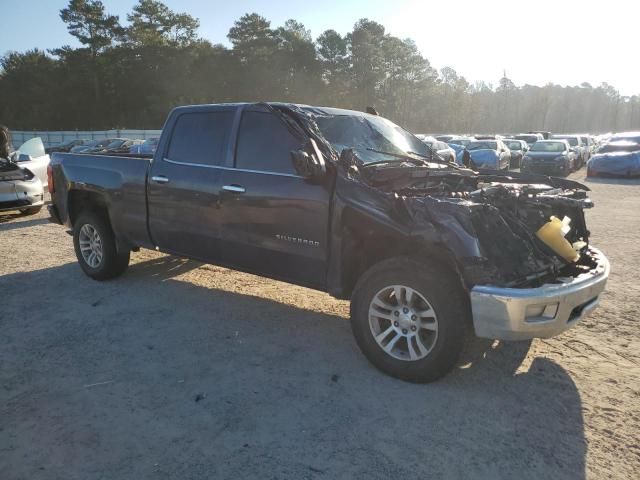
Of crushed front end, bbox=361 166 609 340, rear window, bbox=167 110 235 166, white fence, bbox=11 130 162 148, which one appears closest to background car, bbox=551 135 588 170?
crushed front end, bbox=361 166 609 340

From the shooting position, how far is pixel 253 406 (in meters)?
3.25

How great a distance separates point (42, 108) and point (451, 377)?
72.1 m

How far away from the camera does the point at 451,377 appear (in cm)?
362

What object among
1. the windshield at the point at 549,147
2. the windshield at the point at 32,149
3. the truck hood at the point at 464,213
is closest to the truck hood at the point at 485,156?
the windshield at the point at 549,147

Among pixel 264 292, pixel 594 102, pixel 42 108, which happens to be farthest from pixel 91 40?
pixel 594 102

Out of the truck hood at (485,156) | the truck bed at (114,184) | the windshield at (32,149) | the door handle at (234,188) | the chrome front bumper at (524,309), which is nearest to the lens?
the chrome front bumper at (524,309)

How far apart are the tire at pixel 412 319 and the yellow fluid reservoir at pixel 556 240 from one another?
74 centimetres

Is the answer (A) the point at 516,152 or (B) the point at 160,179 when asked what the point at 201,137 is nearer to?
(B) the point at 160,179

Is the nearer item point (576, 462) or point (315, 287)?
point (576, 462)

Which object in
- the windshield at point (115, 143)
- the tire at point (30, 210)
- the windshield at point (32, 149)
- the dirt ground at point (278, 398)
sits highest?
the windshield at point (32, 149)

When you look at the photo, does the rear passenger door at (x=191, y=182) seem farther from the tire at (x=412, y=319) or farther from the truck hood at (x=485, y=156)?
the truck hood at (x=485, y=156)

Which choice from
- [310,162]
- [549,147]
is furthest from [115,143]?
[310,162]

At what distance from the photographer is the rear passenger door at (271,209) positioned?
398 cm

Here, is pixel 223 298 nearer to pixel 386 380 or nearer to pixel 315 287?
pixel 315 287
